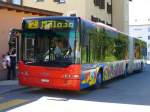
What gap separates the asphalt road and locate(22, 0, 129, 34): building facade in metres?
20.1

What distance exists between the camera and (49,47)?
1555 cm

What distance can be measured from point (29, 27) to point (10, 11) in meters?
6.44

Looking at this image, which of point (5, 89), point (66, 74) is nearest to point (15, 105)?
point (66, 74)

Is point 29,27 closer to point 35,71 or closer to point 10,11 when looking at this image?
point 35,71

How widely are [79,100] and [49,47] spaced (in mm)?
2400

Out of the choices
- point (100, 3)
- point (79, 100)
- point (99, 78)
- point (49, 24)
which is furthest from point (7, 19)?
point (100, 3)

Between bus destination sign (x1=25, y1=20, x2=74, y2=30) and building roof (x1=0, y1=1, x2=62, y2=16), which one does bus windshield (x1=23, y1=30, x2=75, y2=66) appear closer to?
bus destination sign (x1=25, y1=20, x2=74, y2=30)

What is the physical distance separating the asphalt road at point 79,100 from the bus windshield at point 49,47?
127 centimetres

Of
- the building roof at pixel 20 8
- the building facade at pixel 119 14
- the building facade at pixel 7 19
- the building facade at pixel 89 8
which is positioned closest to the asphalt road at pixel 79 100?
the building facade at pixel 7 19

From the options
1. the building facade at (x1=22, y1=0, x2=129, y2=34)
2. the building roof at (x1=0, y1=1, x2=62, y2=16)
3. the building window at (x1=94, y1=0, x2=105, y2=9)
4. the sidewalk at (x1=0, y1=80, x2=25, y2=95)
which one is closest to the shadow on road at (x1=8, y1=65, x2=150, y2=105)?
the sidewalk at (x1=0, y1=80, x2=25, y2=95)

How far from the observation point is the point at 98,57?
58.2 ft

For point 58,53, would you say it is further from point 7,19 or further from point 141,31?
point 141,31

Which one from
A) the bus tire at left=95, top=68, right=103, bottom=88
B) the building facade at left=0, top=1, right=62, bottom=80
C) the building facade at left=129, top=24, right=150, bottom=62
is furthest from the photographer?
the building facade at left=129, top=24, right=150, bottom=62

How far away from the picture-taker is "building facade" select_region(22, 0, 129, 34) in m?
37.6
